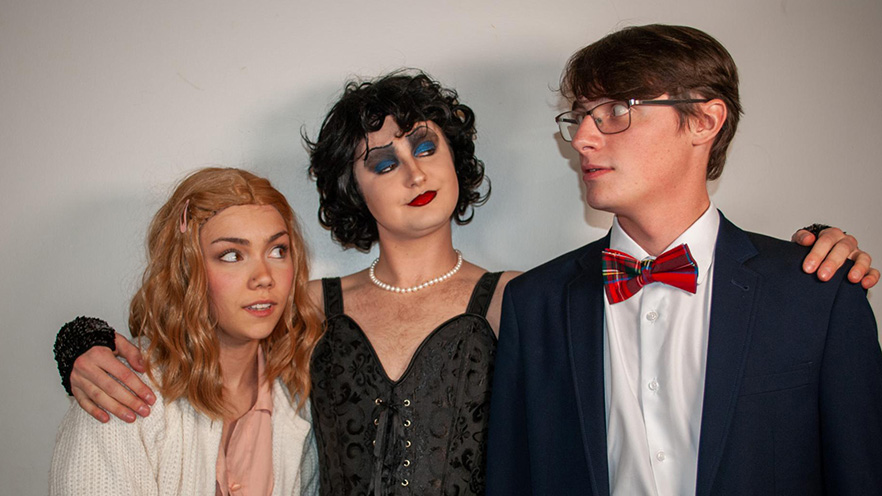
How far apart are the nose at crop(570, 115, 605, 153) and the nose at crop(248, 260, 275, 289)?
943 mm

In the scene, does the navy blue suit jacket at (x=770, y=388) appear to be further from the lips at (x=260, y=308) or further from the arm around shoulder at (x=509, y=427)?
the lips at (x=260, y=308)

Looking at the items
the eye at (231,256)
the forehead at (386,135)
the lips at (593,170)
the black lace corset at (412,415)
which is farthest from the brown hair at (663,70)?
the eye at (231,256)

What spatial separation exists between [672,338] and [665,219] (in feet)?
1.04

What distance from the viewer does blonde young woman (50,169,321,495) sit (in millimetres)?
1944

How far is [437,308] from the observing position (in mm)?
2213

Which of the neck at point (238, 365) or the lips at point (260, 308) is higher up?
the lips at point (260, 308)

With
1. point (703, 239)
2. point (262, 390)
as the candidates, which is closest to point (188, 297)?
point (262, 390)

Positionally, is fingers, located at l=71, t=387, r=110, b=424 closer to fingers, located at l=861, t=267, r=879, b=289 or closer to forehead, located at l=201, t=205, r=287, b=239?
forehead, located at l=201, t=205, r=287, b=239

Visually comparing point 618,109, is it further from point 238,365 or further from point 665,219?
point 238,365

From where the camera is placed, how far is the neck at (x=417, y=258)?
228 cm

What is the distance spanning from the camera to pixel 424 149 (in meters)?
2.24

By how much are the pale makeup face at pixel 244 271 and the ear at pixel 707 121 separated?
1.21 meters

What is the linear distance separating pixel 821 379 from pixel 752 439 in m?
0.21

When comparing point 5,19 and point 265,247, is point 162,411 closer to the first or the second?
point 265,247
